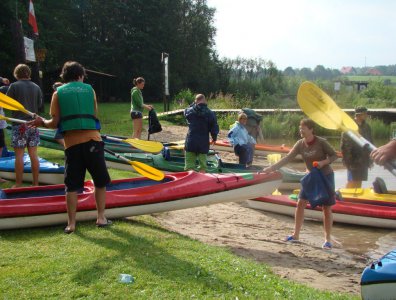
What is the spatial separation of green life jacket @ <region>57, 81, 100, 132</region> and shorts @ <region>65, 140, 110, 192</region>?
0.66 ft

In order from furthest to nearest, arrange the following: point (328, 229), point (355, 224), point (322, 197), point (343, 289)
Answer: point (355, 224), point (328, 229), point (322, 197), point (343, 289)

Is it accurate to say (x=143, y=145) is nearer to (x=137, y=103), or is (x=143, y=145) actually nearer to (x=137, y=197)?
(x=137, y=197)

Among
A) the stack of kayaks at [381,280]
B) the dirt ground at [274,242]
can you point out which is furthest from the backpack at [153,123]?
the stack of kayaks at [381,280]

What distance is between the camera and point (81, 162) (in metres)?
4.61

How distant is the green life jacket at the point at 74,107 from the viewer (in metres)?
4.50

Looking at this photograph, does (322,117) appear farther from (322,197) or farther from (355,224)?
(355,224)

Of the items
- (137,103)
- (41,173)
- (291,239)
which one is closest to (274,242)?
(291,239)

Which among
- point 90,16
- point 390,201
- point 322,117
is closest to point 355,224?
point 390,201

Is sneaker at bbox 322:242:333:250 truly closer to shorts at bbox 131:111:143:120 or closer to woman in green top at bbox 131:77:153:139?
woman in green top at bbox 131:77:153:139

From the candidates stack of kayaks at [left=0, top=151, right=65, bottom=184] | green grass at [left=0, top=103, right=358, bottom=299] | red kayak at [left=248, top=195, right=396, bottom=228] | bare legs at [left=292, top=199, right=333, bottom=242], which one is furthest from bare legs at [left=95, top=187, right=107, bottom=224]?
red kayak at [left=248, top=195, right=396, bottom=228]

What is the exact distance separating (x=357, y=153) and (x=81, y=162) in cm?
433

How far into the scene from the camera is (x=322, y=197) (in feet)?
17.2

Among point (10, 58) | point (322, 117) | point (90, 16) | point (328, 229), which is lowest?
point (328, 229)

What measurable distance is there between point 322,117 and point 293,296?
6.80 ft
